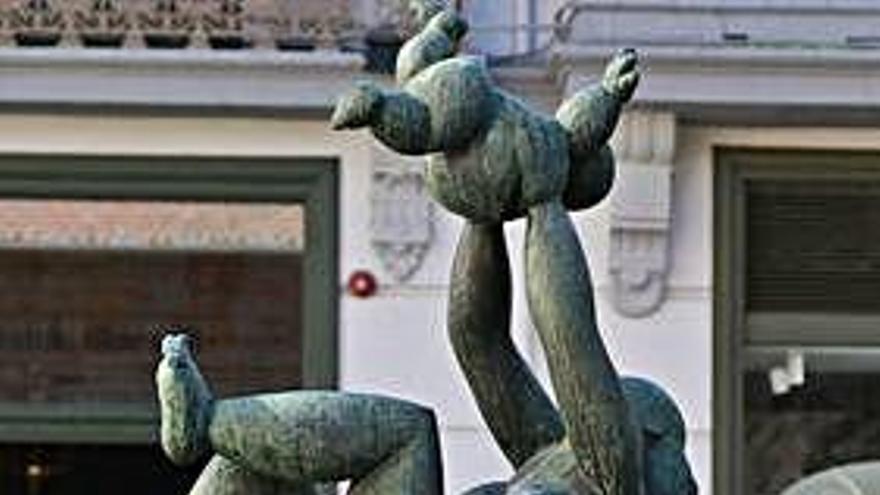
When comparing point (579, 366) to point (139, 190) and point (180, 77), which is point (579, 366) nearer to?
point (180, 77)

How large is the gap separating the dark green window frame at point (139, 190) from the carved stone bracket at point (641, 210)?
1.34 meters

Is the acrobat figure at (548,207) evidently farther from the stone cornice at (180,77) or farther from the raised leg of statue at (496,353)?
the stone cornice at (180,77)

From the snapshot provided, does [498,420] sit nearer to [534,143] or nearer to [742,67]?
[534,143]

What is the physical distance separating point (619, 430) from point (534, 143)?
46cm

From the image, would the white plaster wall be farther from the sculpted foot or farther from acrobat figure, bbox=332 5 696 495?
the sculpted foot

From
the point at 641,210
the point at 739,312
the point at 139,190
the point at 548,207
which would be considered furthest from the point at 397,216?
the point at 548,207

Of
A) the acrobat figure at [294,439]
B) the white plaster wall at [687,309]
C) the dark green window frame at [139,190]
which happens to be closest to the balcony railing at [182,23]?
the dark green window frame at [139,190]

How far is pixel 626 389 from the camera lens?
420cm

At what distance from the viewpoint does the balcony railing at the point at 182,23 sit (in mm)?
11305

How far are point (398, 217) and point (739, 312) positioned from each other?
1.60 m

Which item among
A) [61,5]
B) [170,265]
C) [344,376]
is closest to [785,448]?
[344,376]

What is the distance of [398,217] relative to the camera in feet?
37.4

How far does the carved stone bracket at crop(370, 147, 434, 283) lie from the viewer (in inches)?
447

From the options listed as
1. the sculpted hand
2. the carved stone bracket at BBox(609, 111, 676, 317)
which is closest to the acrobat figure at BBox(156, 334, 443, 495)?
the sculpted hand
